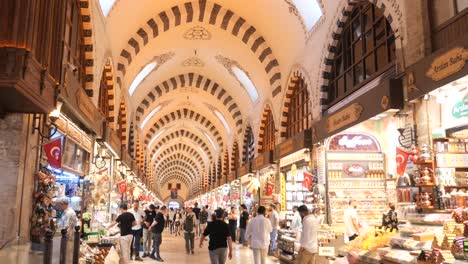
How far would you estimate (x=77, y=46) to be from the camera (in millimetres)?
7766

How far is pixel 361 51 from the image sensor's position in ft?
25.7

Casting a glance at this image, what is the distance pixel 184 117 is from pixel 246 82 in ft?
28.3

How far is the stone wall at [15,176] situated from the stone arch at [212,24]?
6527 millimetres

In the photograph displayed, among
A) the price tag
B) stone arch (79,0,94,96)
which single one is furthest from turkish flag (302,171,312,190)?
stone arch (79,0,94,96)

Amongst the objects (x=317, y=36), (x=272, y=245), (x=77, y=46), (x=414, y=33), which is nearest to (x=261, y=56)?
(x=317, y=36)

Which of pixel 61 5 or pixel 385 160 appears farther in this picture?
pixel 385 160

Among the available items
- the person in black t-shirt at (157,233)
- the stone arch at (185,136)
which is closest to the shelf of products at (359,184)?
the person in black t-shirt at (157,233)

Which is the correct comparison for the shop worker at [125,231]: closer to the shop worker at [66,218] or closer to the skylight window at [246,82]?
the shop worker at [66,218]

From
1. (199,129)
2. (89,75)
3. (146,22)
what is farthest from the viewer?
(199,129)

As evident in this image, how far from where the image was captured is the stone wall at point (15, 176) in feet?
16.4

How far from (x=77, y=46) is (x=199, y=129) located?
1949 centimetres

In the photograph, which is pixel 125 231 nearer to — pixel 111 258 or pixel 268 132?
pixel 111 258

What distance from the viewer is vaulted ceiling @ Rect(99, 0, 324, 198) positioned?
10.8 metres

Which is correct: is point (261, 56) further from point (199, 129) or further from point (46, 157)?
point (199, 129)
